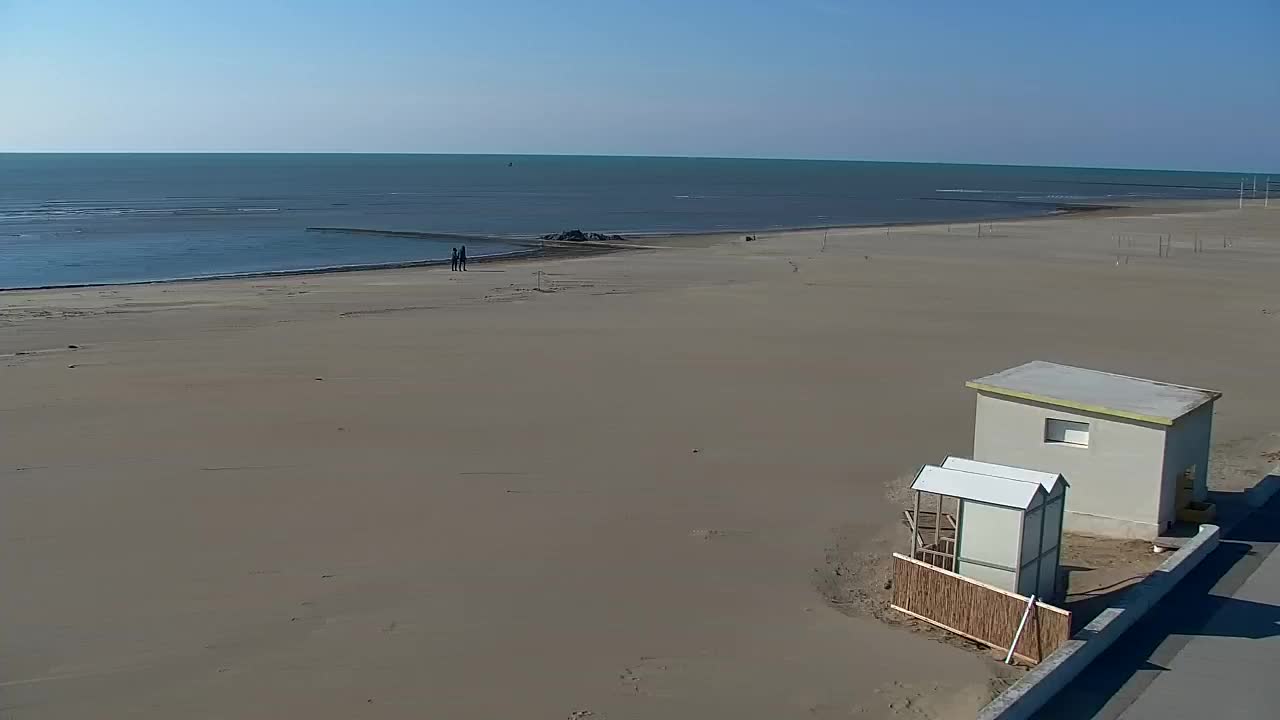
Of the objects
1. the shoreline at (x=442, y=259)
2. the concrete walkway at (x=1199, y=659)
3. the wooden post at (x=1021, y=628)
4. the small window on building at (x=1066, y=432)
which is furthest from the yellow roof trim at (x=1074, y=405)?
the shoreline at (x=442, y=259)

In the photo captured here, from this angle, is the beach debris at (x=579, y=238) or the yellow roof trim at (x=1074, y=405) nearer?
the yellow roof trim at (x=1074, y=405)

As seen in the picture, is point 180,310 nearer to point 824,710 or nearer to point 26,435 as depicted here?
point 26,435

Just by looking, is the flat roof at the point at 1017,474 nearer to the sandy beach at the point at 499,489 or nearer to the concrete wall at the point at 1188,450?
the sandy beach at the point at 499,489

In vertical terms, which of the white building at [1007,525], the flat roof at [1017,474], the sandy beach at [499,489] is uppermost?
the flat roof at [1017,474]

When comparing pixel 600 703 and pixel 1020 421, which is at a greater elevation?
pixel 1020 421

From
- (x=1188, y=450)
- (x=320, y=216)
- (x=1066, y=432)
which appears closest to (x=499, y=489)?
(x=1066, y=432)

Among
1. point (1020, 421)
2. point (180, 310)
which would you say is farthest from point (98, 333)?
point (1020, 421)

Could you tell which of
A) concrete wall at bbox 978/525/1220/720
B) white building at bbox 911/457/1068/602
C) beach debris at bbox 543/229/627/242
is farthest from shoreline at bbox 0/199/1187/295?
concrete wall at bbox 978/525/1220/720

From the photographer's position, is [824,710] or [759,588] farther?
[759,588]
